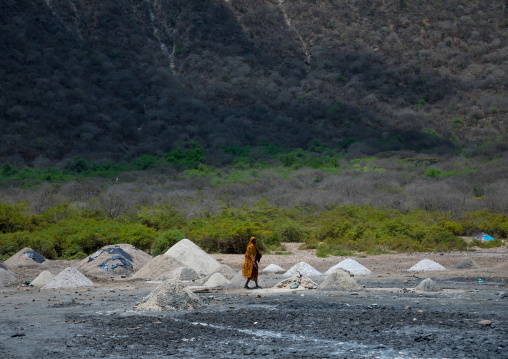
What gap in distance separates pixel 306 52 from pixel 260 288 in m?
66.7

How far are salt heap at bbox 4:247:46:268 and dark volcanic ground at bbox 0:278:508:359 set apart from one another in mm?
5100

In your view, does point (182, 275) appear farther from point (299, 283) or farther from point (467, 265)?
point (467, 265)

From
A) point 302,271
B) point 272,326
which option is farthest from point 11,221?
point 272,326

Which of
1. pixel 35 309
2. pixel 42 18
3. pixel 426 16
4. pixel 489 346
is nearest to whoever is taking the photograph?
pixel 489 346

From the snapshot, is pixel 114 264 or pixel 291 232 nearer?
pixel 114 264

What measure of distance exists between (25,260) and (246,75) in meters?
56.2

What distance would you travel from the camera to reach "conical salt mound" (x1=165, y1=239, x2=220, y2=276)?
15281mm

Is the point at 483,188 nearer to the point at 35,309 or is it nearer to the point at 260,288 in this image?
the point at 260,288

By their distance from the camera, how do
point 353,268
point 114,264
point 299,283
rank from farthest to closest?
1. point 114,264
2. point 353,268
3. point 299,283

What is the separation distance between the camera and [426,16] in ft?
260

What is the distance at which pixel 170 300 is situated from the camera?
31.8ft

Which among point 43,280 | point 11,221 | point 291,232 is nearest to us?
point 43,280

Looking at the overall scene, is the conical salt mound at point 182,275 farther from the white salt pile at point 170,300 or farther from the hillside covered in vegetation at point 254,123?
the hillside covered in vegetation at point 254,123

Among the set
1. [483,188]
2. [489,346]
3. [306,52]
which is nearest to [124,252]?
[489,346]
